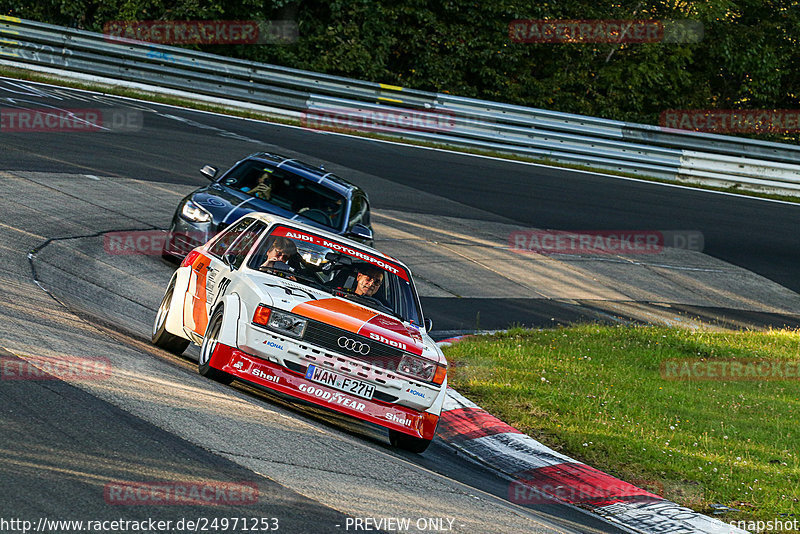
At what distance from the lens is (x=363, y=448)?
730 cm

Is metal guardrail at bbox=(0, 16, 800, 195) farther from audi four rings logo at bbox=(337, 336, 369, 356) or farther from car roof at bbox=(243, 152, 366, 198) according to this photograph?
audi four rings logo at bbox=(337, 336, 369, 356)

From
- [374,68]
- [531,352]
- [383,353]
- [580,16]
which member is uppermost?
[580,16]

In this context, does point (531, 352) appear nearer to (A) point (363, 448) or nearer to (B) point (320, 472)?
(A) point (363, 448)

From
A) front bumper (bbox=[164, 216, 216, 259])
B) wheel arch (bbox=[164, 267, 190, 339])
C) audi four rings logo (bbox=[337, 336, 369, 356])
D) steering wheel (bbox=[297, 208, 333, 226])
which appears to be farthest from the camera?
steering wheel (bbox=[297, 208, 333, 226])

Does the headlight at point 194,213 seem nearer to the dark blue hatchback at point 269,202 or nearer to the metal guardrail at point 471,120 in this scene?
the dark blue hatchback at point 269,202

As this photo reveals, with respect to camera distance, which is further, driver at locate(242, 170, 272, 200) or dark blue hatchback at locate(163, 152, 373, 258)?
driver at locate(242, 170, 272, 200)

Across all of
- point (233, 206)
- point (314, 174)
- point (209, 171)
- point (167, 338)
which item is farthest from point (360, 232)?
point (167, 338)

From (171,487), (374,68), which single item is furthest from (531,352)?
(374,68)

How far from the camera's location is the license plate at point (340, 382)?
7551 millimetres

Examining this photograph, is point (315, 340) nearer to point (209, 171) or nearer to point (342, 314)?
point (342, 314)

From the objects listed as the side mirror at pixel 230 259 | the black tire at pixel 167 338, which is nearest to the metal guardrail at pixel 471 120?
the black tire at pixel 167 338

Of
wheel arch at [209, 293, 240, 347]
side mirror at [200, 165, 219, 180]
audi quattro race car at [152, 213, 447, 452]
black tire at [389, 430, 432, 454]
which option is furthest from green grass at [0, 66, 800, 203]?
black tire at [389, 430, 432, 454]

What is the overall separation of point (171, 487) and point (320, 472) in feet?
3.72

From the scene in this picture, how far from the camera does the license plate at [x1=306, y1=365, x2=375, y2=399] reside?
7.55m
